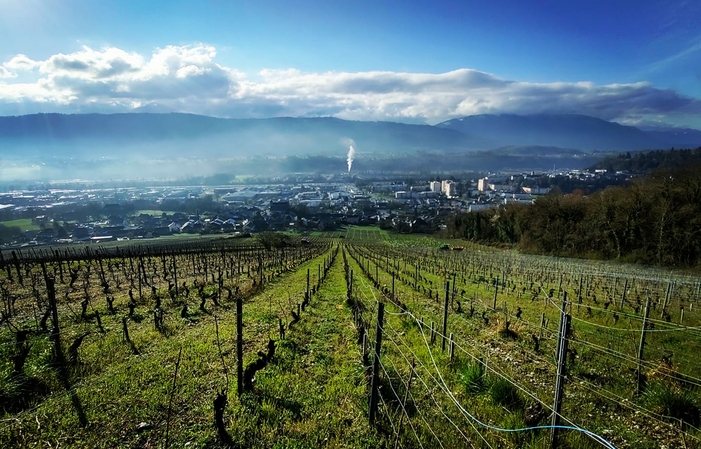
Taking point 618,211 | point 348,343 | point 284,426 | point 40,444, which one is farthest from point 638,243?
point 40,444

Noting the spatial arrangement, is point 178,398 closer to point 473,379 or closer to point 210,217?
point 473,379

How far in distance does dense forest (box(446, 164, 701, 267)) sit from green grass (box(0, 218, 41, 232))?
129055mm

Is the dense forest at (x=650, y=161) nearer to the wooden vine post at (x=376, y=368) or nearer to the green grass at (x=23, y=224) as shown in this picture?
the wooden vine post at (x=376, y=368)

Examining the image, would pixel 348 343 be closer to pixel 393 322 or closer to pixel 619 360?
pixel 393 322

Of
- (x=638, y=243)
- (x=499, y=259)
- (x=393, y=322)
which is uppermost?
(x=393, y=322)

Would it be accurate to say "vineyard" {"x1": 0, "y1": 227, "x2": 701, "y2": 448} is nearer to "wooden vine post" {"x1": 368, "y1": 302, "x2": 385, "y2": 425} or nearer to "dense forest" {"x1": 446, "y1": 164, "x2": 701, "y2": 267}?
"wooden vine post" {"x1": 368, "y1": 302, "x2": 385, "y2": 425}

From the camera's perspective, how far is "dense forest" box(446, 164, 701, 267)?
37497 mm

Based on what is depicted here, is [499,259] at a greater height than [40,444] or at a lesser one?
lesser

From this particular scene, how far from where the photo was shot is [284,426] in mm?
5617

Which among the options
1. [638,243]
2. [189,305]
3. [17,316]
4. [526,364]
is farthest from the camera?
[638,243]

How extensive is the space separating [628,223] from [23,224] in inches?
5847

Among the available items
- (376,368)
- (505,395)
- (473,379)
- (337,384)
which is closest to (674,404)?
(505,395)

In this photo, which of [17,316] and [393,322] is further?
[17,316]

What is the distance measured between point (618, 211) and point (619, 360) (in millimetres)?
44475
